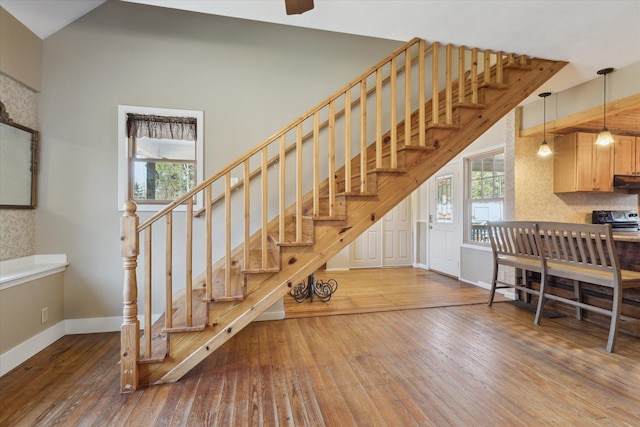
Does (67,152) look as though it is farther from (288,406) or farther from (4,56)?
(288,406)

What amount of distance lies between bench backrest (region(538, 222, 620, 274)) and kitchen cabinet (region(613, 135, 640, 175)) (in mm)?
2298

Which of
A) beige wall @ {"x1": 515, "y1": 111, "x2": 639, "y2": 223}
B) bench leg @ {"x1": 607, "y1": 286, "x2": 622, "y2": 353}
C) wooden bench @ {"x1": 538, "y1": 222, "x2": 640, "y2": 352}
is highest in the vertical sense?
beige wall @ {"x1": 515, "y1": 111, "x2": 639, "y2": 223}

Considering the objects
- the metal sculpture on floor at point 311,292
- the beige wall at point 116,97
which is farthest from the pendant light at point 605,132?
the metal sculpture on floor at point 311,292

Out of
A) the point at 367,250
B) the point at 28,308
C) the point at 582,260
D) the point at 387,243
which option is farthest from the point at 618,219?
the point at 28,308

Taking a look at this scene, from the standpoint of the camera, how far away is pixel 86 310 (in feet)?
9.75

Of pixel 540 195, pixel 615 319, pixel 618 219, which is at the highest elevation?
pixel 540 195

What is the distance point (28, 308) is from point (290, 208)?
2354 mm

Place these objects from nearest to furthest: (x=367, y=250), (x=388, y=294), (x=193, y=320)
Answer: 1. (x=193, y=320)
2. (x=388, y=294)
3. (x=367, y=250)

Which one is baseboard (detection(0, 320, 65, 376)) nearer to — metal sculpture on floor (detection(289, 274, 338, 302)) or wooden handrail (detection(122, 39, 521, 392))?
wooden handrail (detection(122, 39, 521, 392))

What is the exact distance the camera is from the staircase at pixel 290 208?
210cm

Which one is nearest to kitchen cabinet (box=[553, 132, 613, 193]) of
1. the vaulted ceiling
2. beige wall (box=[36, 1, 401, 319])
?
the vaulted ceiling

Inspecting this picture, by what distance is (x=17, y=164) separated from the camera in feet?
8.59

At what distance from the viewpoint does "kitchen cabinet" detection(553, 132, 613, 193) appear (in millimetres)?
4051

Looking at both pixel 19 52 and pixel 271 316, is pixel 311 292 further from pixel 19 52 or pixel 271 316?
pixel 19 52
